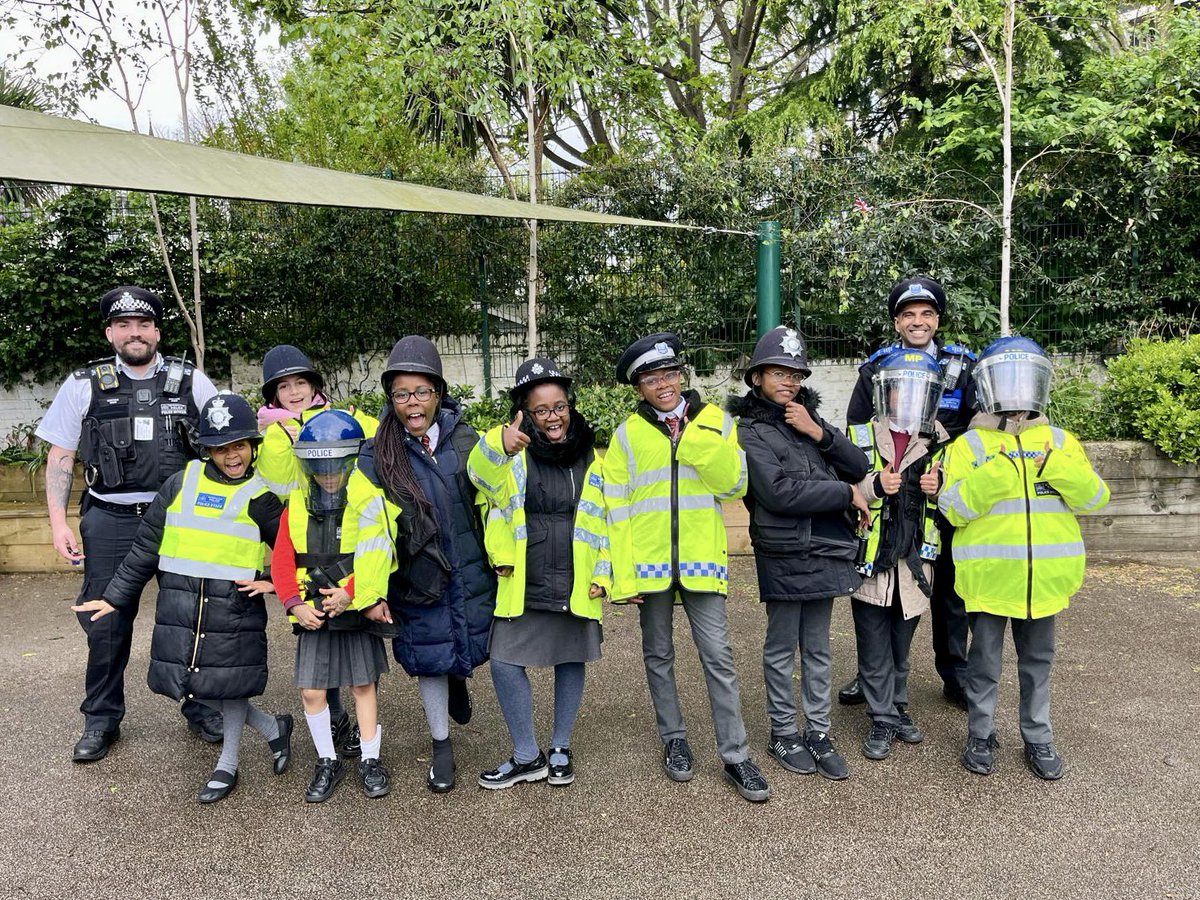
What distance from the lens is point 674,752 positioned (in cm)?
361

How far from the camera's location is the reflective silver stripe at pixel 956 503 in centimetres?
352

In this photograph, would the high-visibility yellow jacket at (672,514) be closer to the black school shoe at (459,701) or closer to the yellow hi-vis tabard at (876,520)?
the yellow hi-vis tabard at (876,520)

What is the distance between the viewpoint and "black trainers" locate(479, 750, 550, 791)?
3.53 metres

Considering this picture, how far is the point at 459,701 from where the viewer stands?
3854mm

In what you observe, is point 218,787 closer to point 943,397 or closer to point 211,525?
point 211,525

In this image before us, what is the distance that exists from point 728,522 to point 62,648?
4567 millimetres

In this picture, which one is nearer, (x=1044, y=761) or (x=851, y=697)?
(x=1044, y=761)

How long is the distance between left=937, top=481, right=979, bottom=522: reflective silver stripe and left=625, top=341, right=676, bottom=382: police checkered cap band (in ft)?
4.11

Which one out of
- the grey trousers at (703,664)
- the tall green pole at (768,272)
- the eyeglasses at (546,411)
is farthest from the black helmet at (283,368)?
the tall green pole at (768,272)

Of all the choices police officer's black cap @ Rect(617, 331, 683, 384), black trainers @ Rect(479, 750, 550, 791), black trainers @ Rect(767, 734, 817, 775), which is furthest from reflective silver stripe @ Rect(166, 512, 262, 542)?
black trainers @ Rect(767, 734, 817, 775)

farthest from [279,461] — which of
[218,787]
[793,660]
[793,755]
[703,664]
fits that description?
[793,755]

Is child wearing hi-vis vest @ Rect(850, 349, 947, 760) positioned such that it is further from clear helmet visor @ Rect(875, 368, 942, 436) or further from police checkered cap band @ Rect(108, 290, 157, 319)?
police checkered cap band @ Rect(108, 290, 157, 319)

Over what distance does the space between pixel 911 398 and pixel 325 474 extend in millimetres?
2365

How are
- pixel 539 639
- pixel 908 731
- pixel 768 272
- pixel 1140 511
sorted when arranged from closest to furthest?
1. pixel 539 639
2. pixel 908 731
3. pixel 1140 511
4. pixel 768 272
